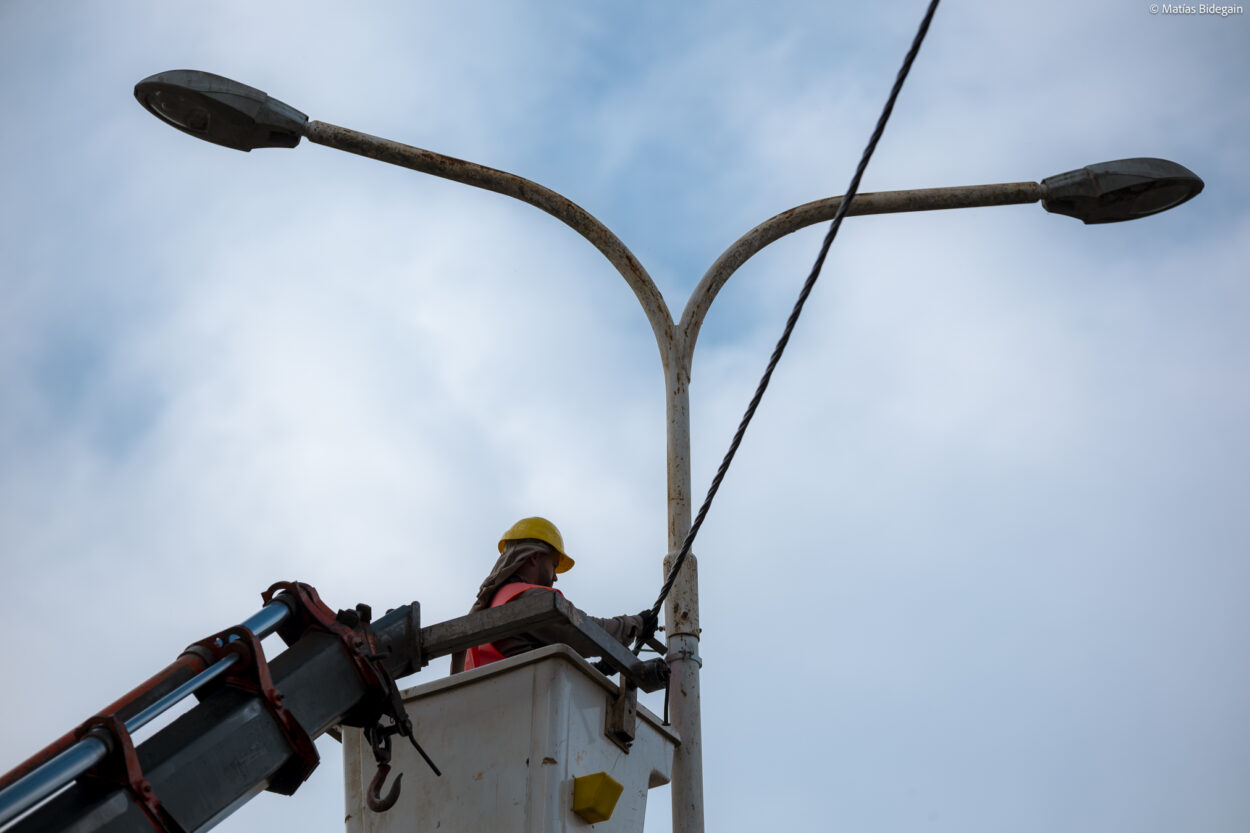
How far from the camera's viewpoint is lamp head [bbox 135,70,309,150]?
21.4 feet

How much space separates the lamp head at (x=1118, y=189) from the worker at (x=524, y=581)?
303cm

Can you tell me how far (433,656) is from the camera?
5.20 m

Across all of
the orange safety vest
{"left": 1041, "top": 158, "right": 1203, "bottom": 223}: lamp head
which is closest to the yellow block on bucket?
the orange safety vest

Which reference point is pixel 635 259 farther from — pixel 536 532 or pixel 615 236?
pixel 536 532

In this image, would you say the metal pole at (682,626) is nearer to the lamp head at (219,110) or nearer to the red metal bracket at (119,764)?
the lamp head at (219,110)

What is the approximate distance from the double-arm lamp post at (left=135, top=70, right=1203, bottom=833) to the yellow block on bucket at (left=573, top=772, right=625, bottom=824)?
4.36ft

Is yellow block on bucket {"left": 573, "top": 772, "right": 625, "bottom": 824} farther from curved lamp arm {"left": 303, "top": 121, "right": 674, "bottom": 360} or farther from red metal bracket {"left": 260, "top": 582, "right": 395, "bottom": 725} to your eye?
curved lamp arm {"left": 303, "top": 121, "right": 674, "bottom": 360}

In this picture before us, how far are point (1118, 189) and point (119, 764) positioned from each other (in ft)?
18.4

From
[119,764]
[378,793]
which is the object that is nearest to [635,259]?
[378,793]

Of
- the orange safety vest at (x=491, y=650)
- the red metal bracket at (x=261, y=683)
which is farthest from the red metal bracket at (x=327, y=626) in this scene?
the orange safety vest at (x=491, y=650)

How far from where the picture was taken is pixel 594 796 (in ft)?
15.8

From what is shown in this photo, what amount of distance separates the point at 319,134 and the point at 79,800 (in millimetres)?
3828

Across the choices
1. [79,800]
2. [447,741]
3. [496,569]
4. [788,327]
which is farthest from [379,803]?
[788,327]

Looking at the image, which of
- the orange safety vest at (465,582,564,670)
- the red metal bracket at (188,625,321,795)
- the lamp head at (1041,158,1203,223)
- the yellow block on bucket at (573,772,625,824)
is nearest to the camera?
the red metal bracket at (188,625,321,795)
